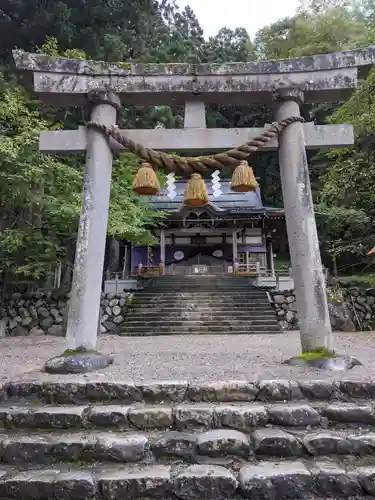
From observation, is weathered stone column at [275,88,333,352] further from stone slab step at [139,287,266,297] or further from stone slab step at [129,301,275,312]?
stone slab step at [139,287,266,297]

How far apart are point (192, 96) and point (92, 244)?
7.50 ft

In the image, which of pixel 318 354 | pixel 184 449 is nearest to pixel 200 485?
pixel 184 449

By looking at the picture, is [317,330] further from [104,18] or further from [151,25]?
[151,25]

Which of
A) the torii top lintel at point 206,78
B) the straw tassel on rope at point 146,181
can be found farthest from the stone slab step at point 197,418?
the torii top lintel at point 206,78

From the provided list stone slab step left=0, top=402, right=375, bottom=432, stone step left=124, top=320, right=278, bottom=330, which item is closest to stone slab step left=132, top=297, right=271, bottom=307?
stone step left=124, top=320, right=278, bottom=330

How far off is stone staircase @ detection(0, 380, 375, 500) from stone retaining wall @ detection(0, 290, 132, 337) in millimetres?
8857

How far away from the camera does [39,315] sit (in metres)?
12.2

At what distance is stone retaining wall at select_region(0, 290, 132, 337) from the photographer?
11.8m

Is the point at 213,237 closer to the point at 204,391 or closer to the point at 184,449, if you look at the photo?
the point at 204,391

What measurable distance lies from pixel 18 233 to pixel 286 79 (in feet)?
22.7

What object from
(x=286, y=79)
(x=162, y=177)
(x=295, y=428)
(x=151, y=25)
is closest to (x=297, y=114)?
(x=286, y=79)

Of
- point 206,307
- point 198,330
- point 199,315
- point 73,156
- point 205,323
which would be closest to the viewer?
point 73,156

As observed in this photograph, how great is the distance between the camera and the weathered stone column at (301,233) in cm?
438

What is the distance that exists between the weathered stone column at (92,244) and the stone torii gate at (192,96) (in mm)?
12
